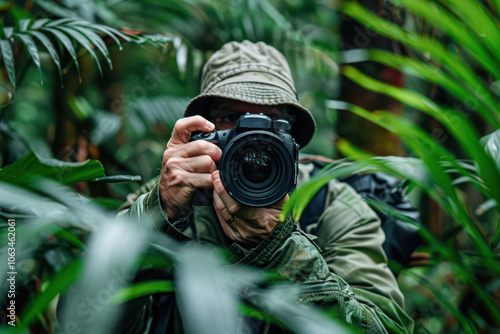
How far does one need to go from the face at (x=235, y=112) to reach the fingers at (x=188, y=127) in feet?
0.79

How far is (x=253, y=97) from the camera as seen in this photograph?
1025 mm

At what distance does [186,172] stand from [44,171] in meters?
0.26

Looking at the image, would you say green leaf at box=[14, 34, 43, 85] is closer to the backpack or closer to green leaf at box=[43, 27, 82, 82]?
green leaf at box=[43, 27, 82, 82]

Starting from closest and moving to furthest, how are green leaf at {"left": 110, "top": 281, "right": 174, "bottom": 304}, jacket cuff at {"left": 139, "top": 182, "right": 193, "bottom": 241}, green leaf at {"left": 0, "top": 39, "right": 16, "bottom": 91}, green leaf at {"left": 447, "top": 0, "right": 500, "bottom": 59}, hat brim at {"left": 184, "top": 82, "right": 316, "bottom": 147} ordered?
green leaf at {"left": 110, "top": 281, "right": 174, "bottom": 304}, green leaf at {"left": 447, "top": 0, "right": 500, "bottom": 59}, jacket cuff at {"left": 139, "top": 182, "right": 193, "bottom": 241}, green leaf at {"left": 0, "top": 39, "right": 16, "bottom": 91}, hat brim at {"left": 184, "top": 82, "right": 316, "bottom": 147}

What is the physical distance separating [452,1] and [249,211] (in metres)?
0.52

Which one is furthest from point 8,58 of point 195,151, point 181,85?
point 181,85

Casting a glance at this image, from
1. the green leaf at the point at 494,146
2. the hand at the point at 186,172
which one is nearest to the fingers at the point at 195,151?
the hand at the point at 186,172

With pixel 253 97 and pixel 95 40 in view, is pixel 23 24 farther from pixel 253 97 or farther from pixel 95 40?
pixel 253 97

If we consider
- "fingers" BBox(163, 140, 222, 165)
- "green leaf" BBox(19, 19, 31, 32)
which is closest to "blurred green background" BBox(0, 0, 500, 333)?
"green leaf" BBox(19, 19, 31, 32)

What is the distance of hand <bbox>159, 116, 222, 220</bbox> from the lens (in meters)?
0.81

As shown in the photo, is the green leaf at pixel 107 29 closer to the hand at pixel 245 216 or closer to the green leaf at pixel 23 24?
the green leaf at pixel 23 24

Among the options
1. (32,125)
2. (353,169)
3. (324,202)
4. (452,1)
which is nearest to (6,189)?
(353,169)

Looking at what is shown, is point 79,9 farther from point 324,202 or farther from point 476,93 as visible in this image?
point 476,93

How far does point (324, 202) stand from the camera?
1.09 meters
